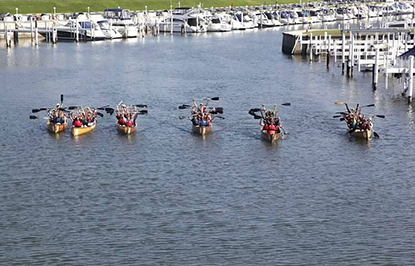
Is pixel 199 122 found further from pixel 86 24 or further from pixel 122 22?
pixel 122 22

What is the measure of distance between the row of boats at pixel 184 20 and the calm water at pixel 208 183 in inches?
1980

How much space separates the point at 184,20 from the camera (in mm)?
159875

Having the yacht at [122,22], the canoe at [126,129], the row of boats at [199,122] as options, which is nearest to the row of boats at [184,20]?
the yacht at [122,22]

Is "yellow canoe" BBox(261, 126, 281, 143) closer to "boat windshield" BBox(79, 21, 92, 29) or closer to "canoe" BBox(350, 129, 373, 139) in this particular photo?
"canoe" BBox(350, 129, 373, 139)

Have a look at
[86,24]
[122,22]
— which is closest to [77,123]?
[86,24]

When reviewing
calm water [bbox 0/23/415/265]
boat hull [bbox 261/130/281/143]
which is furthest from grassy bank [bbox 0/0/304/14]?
boat hull [bbox 261/130/281/143]

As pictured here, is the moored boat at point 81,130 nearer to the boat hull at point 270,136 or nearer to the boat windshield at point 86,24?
the boat hull at point 270,136

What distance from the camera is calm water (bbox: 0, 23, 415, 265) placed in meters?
42.7

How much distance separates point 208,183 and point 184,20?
10916cm

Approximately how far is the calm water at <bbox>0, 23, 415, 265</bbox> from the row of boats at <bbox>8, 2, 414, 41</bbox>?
50.3 m

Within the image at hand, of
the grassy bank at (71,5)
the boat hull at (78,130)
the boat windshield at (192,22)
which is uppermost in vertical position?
the grassy bank at (71,5)

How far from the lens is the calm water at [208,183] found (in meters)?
42.7

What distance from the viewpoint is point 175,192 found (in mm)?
50969

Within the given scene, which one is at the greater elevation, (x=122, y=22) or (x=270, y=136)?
(x=122, y=22)
